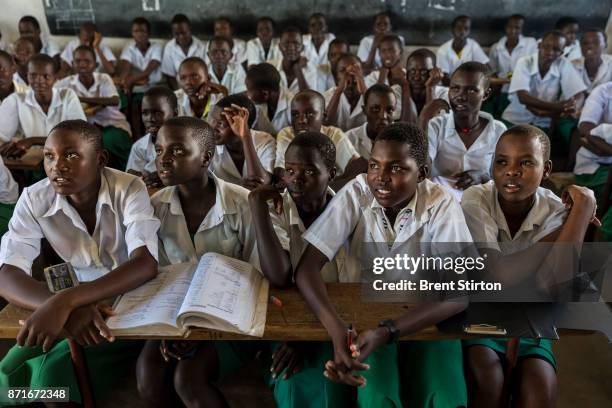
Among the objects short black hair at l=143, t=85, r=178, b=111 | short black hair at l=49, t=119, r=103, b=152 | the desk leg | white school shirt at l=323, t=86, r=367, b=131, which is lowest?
the desk leg

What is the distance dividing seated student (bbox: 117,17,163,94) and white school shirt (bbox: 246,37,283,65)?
0.89 metres

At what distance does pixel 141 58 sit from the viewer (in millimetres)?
4973

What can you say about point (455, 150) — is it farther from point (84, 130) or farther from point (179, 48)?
point (179, 48)

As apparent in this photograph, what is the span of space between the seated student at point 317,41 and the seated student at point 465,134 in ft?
8.01

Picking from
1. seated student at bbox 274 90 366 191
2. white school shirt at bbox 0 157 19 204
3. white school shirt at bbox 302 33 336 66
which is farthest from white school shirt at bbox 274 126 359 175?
white school shirt at bbox 302 33 336 66

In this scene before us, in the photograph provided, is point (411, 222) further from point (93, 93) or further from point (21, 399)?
point (93, 93)

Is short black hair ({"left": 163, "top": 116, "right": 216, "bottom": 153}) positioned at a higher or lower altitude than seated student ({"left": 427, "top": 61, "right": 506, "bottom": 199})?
higher

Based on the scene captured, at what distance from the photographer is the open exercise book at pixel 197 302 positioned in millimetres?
1185

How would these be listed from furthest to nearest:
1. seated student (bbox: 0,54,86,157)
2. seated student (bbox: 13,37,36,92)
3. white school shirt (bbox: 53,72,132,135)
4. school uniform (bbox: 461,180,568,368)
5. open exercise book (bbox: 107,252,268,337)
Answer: seated student (bbox: 13,37,36,92) → white school shirt (bbox: 53,72,132,135) → seated student (bbox: 0,54,86,157) → school uniform (bbox: 461,180,568,368) → open exercise book (bbox: 107,252,268,337)

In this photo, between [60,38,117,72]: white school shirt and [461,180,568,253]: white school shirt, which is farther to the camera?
[60,38,117,72]: white school shirt

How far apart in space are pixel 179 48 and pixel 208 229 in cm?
374

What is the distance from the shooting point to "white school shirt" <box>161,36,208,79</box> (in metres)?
4.89

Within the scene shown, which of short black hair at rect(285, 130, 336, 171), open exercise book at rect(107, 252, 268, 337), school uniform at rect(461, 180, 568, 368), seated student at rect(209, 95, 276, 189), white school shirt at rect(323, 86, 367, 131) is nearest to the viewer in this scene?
open exercise book at rect(107, 252, 268, 337)

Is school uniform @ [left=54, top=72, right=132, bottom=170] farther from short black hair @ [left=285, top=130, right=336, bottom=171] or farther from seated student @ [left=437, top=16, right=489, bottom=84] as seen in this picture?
seated student @ [left=437, top=16, right=489, bottom=84]
